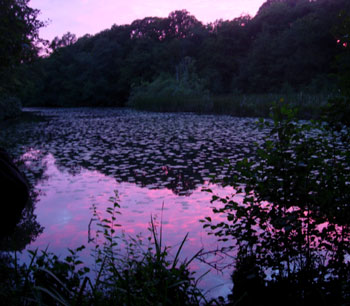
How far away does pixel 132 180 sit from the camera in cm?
820

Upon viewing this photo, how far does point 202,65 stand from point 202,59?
0.90 metres

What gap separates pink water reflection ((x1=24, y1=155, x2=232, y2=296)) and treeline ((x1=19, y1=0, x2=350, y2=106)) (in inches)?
841

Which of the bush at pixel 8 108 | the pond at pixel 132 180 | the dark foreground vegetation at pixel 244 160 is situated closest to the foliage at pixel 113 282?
the dark foreground vegetation at pixel 244 160

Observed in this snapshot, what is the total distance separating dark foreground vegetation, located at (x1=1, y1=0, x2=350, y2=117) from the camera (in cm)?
3381

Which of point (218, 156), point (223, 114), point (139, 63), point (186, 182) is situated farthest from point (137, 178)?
point (139, 63)

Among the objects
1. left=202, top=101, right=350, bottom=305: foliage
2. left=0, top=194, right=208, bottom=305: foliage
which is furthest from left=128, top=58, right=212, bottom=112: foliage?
left=0, top=194, right=208, bottom=305: foliage

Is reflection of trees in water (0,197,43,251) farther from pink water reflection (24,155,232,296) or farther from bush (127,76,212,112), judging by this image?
bush (127,76,212,112)

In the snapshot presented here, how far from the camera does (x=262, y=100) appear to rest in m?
27.3

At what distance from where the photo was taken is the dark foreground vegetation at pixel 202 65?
111 ft

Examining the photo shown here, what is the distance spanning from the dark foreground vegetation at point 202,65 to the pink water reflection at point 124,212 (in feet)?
47.6

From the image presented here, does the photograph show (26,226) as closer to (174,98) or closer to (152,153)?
(152,153)

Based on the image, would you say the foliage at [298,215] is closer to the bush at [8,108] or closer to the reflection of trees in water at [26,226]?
the reflection of trees in water at [26,226]

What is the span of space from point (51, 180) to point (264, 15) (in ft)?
159

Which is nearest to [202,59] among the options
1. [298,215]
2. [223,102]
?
[223,102]
